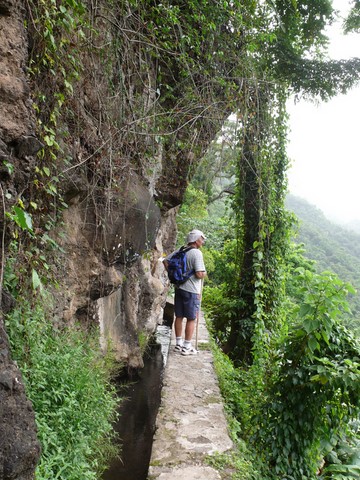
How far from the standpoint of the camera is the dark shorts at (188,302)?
5.80m

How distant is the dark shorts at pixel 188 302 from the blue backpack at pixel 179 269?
0.20 m

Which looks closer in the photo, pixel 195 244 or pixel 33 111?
pixel 33 111

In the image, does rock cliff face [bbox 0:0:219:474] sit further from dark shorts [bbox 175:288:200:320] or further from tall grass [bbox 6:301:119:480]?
dark shorts [bbox 175:288:200:320]

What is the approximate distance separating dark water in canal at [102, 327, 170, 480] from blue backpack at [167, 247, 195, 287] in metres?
1.62

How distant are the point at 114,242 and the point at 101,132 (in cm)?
136

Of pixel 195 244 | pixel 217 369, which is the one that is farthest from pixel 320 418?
pixel 195 244

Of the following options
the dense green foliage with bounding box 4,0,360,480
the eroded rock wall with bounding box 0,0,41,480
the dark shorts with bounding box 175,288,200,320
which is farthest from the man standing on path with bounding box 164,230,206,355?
the eroded rock wall with bounding box 0,0,41,480

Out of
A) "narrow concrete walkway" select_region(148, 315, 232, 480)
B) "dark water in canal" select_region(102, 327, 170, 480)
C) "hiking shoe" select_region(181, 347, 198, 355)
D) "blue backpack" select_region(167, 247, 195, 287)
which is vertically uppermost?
"blue backpack" select_region(167, 247, 195, 287)

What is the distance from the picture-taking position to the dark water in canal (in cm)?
428

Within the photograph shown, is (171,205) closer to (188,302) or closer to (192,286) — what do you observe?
(192,286)

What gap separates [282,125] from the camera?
661 centimetres

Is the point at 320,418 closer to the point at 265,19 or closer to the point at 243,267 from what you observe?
the point at 243,267

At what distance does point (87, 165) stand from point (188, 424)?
2.99 m

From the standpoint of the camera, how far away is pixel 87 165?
430 cm
